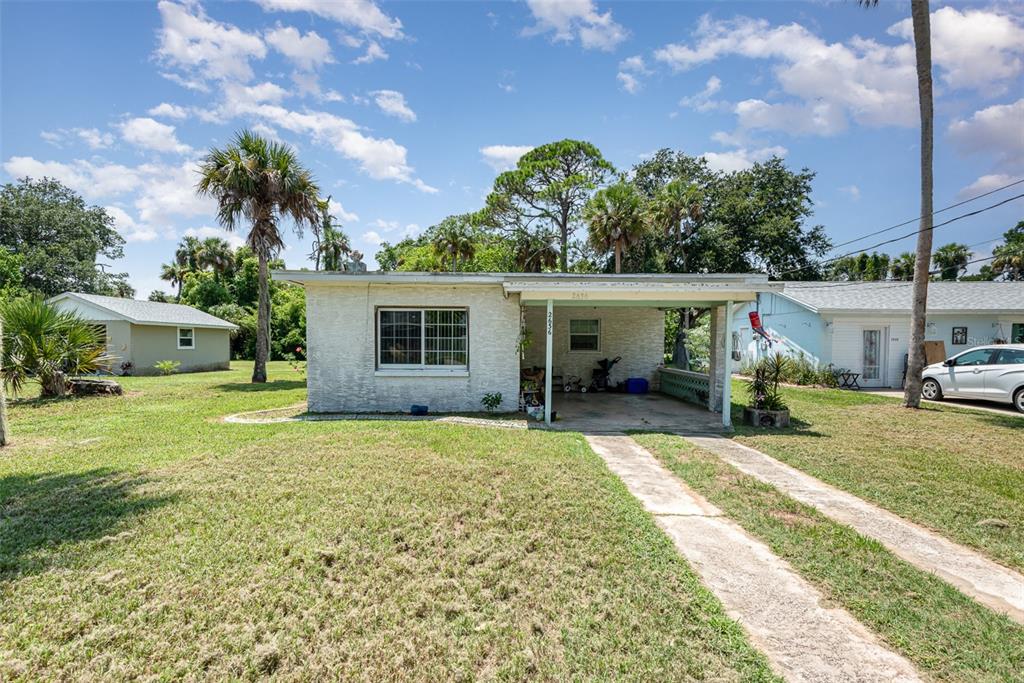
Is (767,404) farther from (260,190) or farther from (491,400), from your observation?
(260,190)

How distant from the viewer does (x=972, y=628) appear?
269 centimetres

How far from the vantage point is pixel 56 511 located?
172 inches

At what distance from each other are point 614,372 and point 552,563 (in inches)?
451

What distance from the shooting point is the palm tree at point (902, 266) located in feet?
113

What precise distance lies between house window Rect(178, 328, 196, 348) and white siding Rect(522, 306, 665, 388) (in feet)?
61.3

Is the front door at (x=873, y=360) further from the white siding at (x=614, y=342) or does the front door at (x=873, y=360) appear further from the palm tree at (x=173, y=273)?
the palm tree at (x=173, y=273)

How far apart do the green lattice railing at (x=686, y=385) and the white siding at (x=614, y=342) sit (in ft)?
2.26

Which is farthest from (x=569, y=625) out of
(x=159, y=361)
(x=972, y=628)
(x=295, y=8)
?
(x=159, y=361)

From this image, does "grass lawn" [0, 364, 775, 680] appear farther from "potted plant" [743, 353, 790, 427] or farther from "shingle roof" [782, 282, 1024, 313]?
"shingle roof" [782, 282, 1024, 313]

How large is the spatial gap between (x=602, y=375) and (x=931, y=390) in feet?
30.9

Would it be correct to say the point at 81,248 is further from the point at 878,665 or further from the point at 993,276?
the point at 993,276

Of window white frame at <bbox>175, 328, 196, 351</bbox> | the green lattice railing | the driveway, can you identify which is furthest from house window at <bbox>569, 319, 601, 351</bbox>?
window white frame at <bbox>175, 328, 196, 351</bbox>

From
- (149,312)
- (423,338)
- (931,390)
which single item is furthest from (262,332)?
(931,390)

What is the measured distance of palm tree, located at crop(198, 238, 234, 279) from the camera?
115 ft
